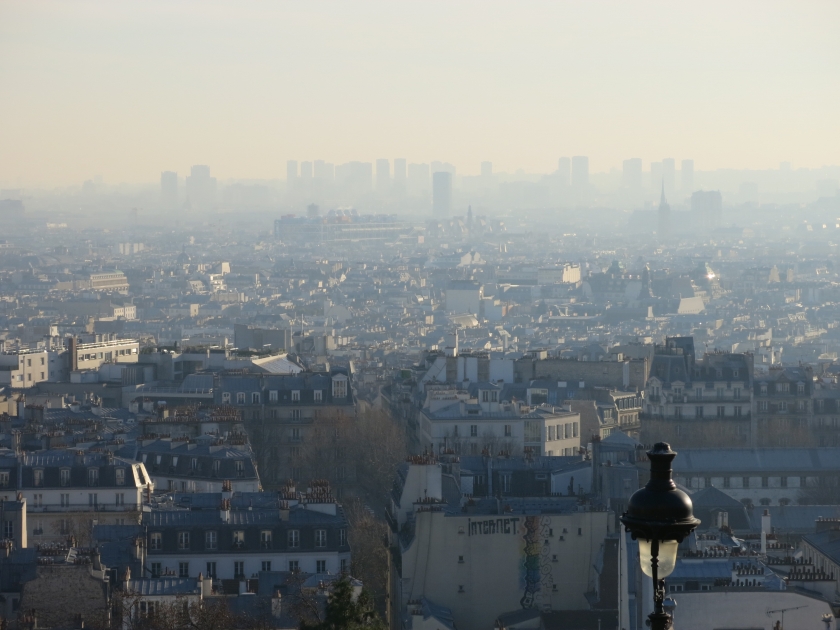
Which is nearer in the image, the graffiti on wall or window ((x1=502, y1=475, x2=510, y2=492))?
the graffiti on wall

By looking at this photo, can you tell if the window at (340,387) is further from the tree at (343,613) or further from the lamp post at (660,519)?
the lamp post at (660,519)

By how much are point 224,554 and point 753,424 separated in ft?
60.0

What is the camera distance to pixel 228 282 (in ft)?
516

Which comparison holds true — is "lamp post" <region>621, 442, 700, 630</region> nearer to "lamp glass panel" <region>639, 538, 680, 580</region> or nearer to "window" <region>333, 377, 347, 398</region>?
"lamp glass panel" <region>639, 538, 680, 580</region>

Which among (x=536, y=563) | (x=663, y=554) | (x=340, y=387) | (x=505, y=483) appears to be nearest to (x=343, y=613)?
(x=663, y=554)

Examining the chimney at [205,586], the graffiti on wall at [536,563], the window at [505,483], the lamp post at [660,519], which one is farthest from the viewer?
the window at [505,483]

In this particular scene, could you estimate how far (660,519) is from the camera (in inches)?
277

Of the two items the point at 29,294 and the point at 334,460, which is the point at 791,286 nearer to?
the point at 29,294

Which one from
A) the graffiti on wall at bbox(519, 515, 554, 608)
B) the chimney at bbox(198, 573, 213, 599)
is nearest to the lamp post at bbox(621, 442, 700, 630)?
the chimney at bbox(198, 573, 213, 599)

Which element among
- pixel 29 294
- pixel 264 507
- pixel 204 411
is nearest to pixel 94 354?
pixel 204 411

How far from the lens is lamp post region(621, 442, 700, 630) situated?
23.0ft

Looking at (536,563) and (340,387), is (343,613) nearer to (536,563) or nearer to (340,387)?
(536,563)

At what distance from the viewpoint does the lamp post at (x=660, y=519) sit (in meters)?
7.02

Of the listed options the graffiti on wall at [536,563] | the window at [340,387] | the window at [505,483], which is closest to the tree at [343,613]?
the graffiti on wall at [536,563]
